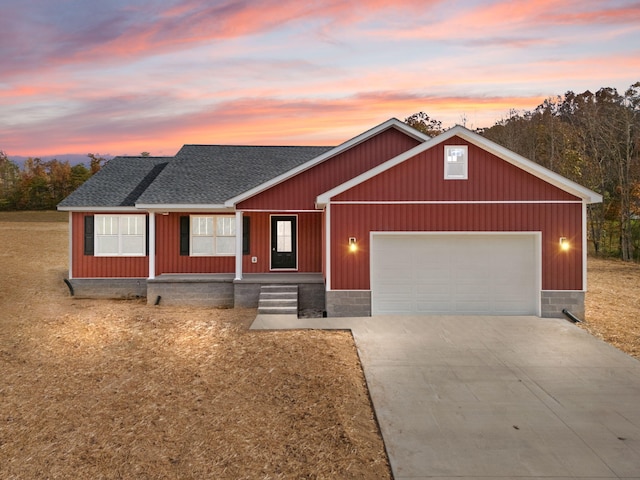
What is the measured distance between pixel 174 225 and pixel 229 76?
8.79 metres

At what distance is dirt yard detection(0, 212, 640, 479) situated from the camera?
4820 mm

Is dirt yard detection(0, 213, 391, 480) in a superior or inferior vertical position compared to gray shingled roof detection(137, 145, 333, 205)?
inferior

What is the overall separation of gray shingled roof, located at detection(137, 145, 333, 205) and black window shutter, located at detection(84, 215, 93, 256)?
258 centimetres

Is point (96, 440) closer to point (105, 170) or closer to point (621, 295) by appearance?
point (105, 170)

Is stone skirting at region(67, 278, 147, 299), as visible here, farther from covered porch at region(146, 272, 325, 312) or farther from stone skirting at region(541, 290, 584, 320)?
stone skirting at region(541, 290, 584, 320)

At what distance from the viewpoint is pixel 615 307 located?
13234 millimetres

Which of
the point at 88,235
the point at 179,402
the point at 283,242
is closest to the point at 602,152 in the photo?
the point at 283,242

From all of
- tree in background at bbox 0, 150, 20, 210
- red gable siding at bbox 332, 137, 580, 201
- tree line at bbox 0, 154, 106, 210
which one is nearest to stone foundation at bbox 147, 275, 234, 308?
red gable siding at bbox 332, 137, 580, 201

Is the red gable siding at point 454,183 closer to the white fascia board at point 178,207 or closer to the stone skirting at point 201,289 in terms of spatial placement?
the stone skirting at point 201,289

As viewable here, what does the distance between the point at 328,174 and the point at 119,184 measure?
28.5 ft

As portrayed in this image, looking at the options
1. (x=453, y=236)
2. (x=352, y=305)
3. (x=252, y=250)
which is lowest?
(x=352, y=305)

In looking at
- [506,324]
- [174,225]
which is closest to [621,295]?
[506,324]

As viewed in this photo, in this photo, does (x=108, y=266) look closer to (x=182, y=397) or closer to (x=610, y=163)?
(x=182, y=397)

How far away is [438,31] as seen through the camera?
51.9 ft
